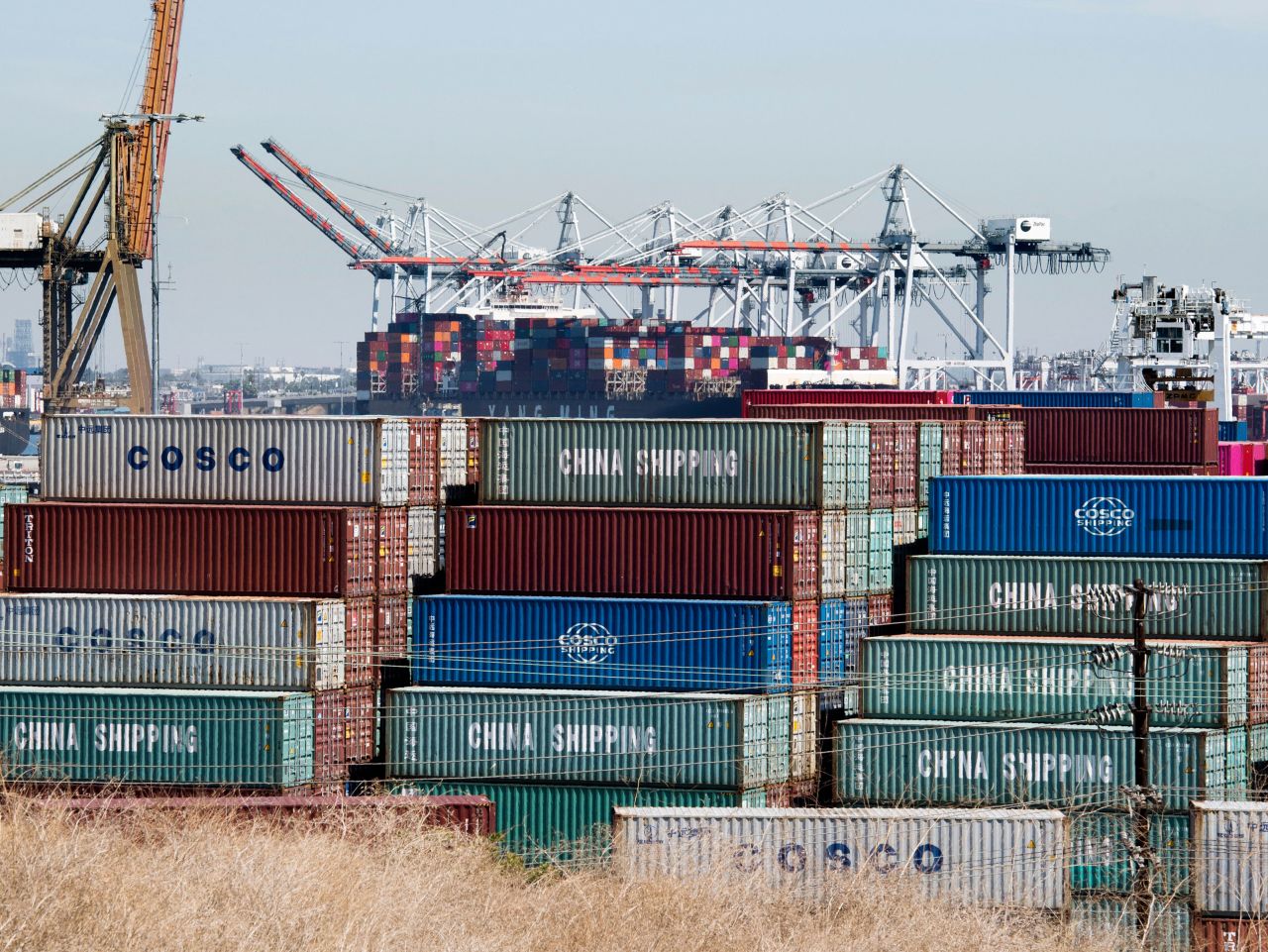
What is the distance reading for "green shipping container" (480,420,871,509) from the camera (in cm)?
2964

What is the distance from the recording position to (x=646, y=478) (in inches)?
1196

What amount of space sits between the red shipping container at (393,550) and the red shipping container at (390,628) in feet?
0.50

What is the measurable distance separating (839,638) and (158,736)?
10.2 m

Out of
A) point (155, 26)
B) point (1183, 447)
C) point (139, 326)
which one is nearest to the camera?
point (1183, 447)

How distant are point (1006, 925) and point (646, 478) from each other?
42.6 ft

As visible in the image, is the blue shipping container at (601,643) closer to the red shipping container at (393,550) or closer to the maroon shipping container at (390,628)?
the maroon shipping container at (390,628)

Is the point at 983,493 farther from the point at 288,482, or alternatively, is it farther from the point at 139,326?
the point at 139,326

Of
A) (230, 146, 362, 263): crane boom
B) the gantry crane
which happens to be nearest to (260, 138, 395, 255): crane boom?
(230, 146, 362, 263): crane boom

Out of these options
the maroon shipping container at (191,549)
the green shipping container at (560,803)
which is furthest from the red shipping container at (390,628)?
the green shipping container at (560,803)

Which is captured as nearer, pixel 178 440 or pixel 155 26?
pixel 178 440

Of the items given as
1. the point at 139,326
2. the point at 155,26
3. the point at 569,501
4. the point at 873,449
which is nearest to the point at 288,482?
the point at 569,501

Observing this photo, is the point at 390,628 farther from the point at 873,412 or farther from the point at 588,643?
the point at 873,412

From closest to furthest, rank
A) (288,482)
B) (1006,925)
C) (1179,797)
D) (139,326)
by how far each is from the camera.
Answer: (1006,925) → (1179,797) → (288,482) → (139,326)

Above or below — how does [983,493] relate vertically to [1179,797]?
above
